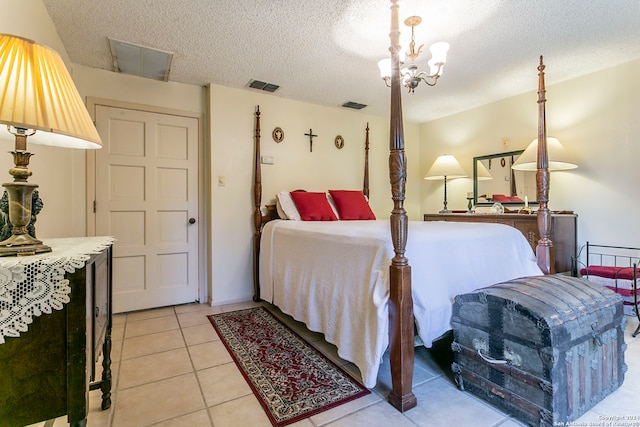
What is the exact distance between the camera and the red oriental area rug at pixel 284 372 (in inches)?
62.1

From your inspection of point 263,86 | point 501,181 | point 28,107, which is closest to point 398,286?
point 28,107

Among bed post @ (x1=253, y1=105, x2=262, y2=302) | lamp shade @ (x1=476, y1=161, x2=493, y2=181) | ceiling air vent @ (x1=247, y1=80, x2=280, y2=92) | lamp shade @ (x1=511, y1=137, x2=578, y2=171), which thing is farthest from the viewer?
lamp shade @ (x1=476, y1=161, x2=493, y2=181)

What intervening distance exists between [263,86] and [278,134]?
0.55 m

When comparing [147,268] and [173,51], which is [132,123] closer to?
[173,51]

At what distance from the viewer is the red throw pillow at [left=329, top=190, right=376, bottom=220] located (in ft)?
11.6

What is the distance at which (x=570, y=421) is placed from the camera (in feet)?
4.59

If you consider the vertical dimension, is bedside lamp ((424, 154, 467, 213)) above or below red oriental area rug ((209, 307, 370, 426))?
above

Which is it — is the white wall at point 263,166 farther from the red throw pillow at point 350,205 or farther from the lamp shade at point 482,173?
the lamp shade at point 482,173

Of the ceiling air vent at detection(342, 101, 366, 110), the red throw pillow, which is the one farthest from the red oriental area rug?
the ceiling air vent at detection(342, 101, 366, 110)

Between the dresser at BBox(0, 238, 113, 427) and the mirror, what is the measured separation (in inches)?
159

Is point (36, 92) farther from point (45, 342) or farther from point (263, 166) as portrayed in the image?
point (263, 166)

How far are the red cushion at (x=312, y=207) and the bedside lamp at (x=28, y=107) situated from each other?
230 centimetres

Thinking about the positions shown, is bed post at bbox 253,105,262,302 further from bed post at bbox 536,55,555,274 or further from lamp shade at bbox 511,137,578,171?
lamp shade at bbox 511,137,578,171

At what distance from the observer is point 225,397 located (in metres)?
1.65
